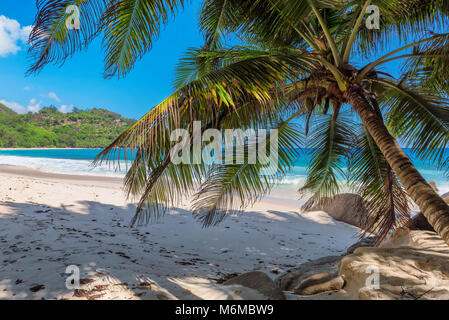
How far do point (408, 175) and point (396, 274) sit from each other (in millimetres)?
922

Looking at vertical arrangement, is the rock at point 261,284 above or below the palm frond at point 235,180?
below

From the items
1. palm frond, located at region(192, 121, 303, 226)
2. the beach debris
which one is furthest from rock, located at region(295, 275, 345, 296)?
the beach debris

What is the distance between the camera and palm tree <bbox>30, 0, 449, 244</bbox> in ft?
7.18

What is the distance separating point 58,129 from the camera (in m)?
60.7

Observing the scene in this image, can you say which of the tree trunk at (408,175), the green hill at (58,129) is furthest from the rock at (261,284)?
the green hill at (58,129)

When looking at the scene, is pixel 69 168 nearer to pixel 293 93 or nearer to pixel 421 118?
pixel 293 93

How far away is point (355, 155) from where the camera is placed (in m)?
4.39

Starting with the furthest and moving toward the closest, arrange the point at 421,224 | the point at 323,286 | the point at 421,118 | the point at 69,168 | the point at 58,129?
1. the point at 58,129
2. the point at 69,168
3. the point at 421,224
4. the point at 421,118
5. the point at 323,286

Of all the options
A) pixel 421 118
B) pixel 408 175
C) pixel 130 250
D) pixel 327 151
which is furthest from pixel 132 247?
pixel 421 118

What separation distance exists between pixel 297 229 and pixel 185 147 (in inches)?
202

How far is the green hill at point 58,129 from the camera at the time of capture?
168ft

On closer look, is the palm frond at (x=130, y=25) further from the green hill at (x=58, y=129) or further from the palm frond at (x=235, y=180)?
the green hill at (x=58, y=129)

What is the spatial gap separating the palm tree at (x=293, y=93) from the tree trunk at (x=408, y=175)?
0.01 metres
